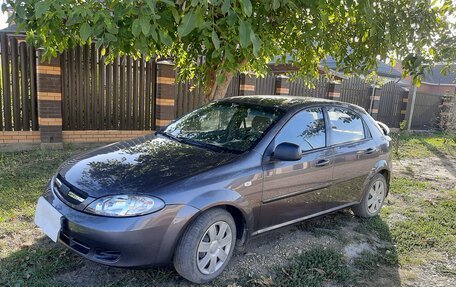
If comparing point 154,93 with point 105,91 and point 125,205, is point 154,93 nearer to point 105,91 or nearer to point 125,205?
point 105,91

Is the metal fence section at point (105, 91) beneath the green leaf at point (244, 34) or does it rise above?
beneath

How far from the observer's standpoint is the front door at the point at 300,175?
11.2 feet

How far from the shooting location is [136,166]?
10.3 ft

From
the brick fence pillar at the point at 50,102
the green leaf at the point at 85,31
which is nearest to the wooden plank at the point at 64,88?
the brick fence pillar at the point at 50,102

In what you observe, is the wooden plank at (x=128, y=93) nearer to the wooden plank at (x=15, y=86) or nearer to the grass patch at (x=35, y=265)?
the wooden plank at (x=15, y=86)

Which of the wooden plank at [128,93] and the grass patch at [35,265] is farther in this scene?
the wooden plank at [128,93]

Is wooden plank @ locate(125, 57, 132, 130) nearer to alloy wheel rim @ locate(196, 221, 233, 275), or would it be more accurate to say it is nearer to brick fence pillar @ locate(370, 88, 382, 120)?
alloy wheel rim @ locate(196, 221, 233, 275)

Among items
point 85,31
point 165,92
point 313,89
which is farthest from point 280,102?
point 313,89

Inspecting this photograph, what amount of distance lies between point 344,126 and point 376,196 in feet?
3.80

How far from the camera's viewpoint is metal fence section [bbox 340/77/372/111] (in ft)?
42.6

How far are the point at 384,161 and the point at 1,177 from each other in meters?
5.38

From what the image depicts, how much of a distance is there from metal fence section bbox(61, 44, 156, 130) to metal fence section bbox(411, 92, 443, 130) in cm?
1182

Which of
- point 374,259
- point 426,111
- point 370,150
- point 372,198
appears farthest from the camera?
point 426,111

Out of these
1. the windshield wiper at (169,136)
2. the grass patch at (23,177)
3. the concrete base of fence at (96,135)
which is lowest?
the grass patch at (23,177)
